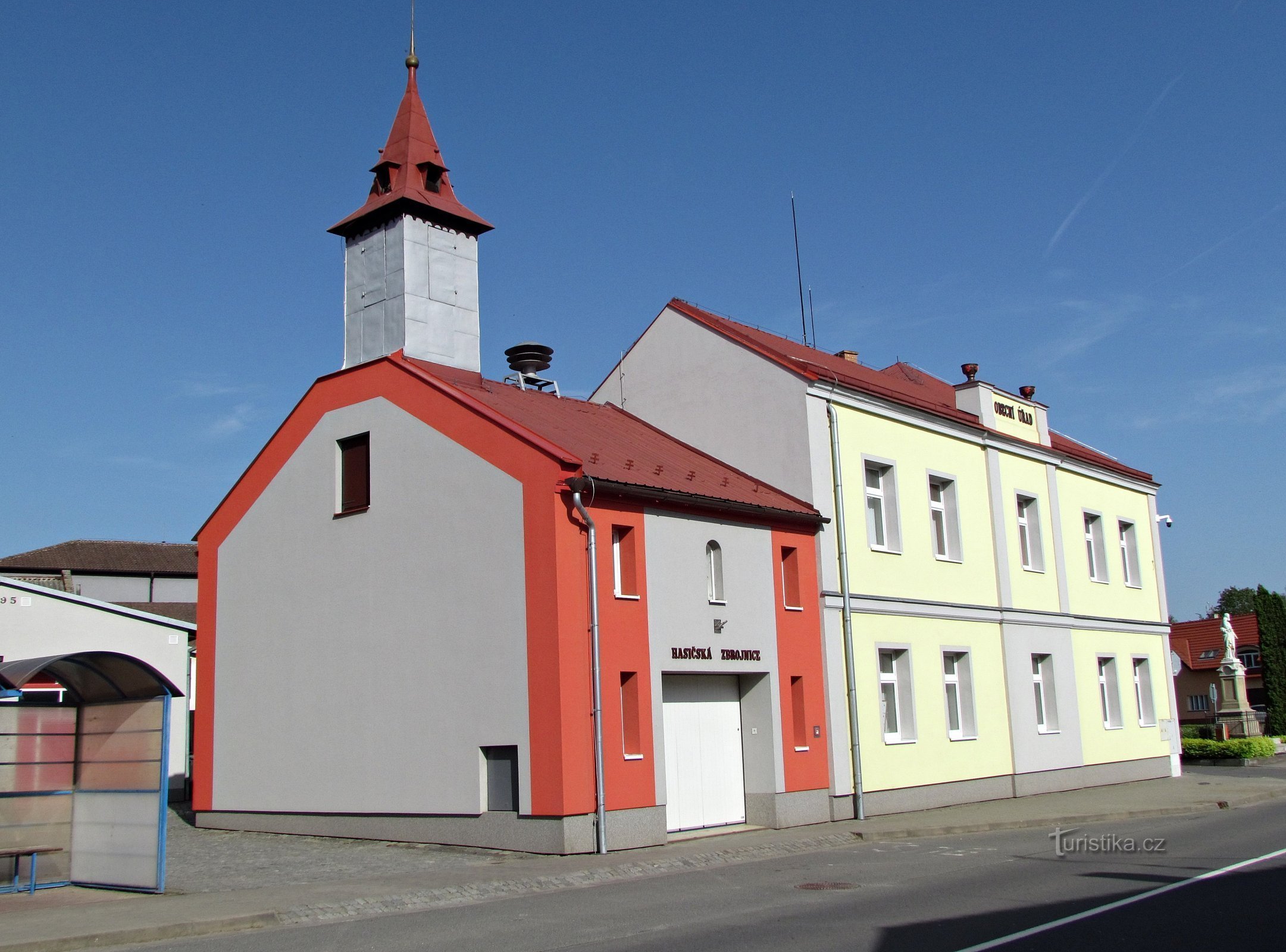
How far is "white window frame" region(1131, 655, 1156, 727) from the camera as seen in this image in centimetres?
3145

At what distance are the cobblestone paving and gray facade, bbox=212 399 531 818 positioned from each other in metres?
0.63

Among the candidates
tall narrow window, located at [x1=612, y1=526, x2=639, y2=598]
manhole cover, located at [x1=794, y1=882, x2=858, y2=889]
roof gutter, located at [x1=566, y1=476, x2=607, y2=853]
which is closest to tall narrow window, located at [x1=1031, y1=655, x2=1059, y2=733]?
tall narrow window, located at [x1=612, y1=526, x2=639, y2=598]

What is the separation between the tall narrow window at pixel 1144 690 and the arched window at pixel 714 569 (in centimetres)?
1710

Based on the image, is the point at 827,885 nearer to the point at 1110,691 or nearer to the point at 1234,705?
the point at 1110,691

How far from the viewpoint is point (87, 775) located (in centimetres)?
1430

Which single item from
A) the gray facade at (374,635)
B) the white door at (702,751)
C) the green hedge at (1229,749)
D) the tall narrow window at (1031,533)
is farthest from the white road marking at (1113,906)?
the green hedge at (1229,749)

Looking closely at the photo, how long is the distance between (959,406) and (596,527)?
12557 millimetres

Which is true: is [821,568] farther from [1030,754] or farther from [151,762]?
[151,762]

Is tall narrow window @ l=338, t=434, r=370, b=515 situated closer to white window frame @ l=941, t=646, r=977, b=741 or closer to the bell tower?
the bell tower

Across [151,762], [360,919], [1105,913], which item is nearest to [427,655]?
[151,762]

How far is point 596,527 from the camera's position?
17281 mm

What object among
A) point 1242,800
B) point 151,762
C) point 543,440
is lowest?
point 1242,800

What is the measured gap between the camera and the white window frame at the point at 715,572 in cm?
1903

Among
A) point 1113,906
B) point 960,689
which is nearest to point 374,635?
point 960,689
